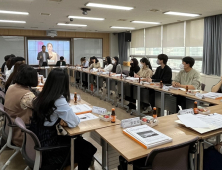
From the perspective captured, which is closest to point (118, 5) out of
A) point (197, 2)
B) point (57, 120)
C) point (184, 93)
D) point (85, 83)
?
point (197, 2)

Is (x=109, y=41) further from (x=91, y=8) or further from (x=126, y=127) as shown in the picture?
(x=126, y=127)

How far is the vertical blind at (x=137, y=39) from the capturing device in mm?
9970

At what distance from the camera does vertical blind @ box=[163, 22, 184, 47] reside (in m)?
7.86

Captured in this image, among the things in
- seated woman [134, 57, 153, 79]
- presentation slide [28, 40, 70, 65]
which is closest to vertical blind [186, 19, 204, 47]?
seated woman [134, 57, 153, 79]

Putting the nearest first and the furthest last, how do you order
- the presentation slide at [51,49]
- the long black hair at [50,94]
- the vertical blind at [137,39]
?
the long black hair at [50,94] < the vertical blind at [137,39] < the presentation slide at [51,49]

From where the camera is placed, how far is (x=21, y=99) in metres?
2.13

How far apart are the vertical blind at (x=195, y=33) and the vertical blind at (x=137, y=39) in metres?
2.74

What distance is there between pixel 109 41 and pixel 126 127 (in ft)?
33.9

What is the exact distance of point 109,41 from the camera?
464 inches

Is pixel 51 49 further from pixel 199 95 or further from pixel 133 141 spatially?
pixel 133 141

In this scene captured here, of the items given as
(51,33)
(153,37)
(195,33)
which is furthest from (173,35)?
(51,33)

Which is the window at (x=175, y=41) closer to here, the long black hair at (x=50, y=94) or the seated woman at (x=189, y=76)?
the seated woman at (x=189, y=76)

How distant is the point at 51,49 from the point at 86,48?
1.89 meters

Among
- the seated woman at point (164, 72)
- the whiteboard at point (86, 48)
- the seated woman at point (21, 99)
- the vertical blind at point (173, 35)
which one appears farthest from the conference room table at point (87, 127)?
the whiteboard at point (86, 48)
